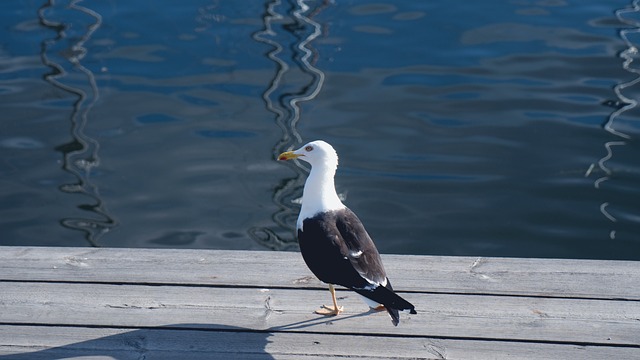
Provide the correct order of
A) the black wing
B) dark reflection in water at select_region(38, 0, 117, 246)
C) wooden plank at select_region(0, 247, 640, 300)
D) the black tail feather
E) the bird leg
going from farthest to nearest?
dark reflection in water at select_region(38, 0, 117, 246) < wooden plank at select_region(0, 247, 640, 300) < the bird leg < the black wing < the black tail feather

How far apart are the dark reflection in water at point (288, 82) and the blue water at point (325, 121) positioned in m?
0.02

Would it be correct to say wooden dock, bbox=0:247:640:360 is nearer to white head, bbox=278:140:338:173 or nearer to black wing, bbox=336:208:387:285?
black wing, bbox=336:208:387:285

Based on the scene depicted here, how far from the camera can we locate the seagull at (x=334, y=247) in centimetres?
363

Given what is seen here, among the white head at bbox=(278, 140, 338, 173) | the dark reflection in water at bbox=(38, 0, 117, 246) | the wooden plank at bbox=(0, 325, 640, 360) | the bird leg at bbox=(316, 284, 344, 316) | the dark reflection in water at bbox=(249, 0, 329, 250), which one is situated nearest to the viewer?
the wooden plank at bbox=(0, 325, 640, 360)

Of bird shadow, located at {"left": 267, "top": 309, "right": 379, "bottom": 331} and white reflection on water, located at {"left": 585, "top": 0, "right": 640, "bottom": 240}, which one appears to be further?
white reflection on water, located at {"left": 585, "top": 0, "right": 640, "bottom": 240}

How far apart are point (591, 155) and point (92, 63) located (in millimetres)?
4864

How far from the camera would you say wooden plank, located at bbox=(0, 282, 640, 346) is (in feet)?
12.1

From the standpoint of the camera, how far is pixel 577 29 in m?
10.7

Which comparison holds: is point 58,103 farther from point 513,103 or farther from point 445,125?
point 513,103

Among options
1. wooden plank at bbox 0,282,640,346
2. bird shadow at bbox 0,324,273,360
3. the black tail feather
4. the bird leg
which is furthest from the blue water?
the black tail feather

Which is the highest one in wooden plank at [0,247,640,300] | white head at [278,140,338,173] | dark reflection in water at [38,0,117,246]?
white head at [278,140,338,173]

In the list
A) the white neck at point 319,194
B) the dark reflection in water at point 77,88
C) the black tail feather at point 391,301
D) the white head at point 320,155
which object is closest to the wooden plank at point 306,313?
the black tail feather at point 391,301

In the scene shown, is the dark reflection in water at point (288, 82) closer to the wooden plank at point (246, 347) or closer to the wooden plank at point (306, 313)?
the wooden plank at point (306, 313)

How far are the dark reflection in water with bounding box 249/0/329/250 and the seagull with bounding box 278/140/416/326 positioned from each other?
2.57 meters
